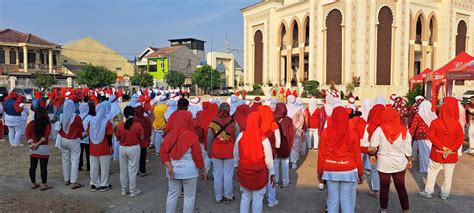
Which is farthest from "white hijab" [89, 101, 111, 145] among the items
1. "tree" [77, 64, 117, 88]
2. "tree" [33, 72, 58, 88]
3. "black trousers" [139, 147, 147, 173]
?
"tree" [77, 64, 117, 88]

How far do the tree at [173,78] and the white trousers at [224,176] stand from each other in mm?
46160

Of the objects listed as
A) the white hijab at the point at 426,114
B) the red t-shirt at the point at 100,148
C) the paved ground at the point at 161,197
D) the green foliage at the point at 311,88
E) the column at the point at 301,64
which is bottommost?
the paved ground at the point at 161,197

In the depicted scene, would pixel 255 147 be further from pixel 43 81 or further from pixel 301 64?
pixel 43 81

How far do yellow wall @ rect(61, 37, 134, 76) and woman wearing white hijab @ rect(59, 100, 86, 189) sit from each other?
5270cm

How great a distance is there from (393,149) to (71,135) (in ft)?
16.3

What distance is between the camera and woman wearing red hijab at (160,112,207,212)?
12.6ft

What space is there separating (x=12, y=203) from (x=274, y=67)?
33843 mm

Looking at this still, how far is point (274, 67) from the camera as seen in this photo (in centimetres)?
3772

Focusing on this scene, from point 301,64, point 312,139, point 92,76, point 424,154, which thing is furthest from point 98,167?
point 92,76

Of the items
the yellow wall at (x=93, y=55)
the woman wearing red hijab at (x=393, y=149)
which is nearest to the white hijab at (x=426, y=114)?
the woman wearing red hijab at (x=393, y=149)

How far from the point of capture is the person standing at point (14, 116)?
975 centimetres

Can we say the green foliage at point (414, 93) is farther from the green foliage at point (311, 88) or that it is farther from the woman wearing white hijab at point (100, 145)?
the woman wearing white hijab at point (100, 145)

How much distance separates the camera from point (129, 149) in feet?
17.0

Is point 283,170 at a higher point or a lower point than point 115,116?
lower
